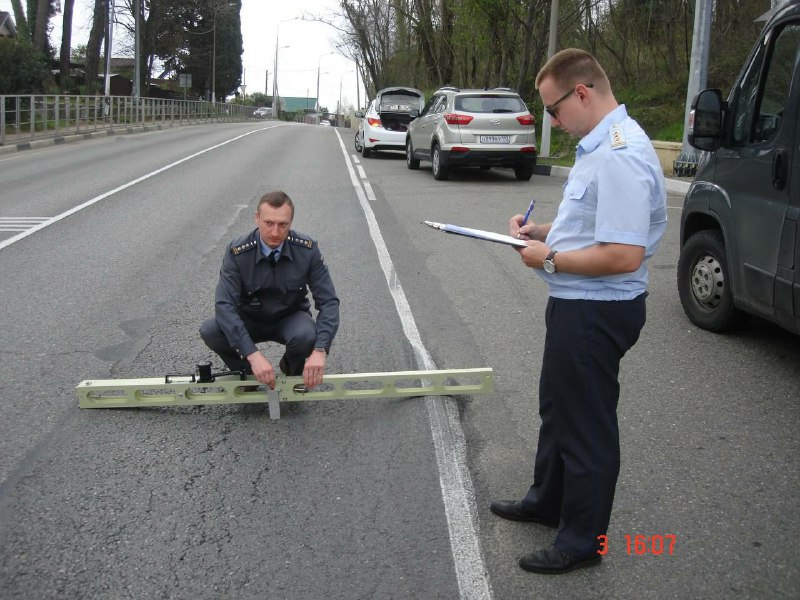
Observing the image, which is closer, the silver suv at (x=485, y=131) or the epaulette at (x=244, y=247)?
the epaulette at (x=244, y=247)

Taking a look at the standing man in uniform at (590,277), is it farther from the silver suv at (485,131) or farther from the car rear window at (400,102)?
the car rear window at (400,102)

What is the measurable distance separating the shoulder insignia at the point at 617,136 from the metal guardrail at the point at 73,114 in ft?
73.4

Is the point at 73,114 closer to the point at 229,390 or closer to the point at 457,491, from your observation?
the point at 229,390

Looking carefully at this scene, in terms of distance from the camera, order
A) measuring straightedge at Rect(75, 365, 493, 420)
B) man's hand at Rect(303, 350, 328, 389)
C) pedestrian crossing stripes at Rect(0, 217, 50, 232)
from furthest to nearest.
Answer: pedestrian crossing stripes at Rect(0, 217, 50, 232) < measuring straightedge at Rect(75, 365, 493, 420) < man's hand at Rect(303, 350, 328, 389)

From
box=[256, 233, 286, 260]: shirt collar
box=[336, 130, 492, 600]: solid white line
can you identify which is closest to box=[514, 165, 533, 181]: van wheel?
box=[336, 130, 492, 600]: solid white line

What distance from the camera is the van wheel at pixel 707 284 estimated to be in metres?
6.05

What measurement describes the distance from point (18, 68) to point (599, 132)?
32.4m

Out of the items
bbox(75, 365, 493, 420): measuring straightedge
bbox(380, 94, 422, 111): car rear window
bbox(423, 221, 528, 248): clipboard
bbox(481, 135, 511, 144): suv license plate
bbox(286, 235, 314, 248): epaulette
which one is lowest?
bbox(75, 365, 493, 420): measuring straightedge

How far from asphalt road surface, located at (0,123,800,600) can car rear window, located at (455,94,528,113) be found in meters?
8.50

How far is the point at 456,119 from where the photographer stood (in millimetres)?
16078

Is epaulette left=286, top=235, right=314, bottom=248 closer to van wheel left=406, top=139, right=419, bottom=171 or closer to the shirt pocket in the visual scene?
the shirt pocket

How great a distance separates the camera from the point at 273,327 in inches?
186

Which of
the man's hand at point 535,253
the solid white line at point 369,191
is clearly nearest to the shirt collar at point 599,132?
the man's hand at point 535,253

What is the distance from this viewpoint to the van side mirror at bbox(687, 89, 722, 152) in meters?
5.44
